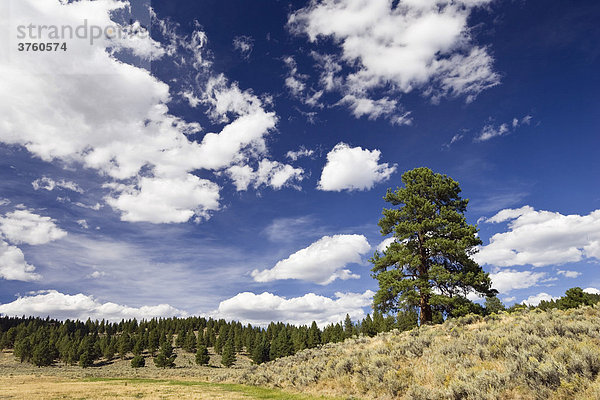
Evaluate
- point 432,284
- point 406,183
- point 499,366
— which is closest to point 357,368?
point 499,366

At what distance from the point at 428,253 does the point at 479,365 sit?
14.2 metres

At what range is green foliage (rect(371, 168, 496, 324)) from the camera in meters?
23.2

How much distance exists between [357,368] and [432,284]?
11.2 m

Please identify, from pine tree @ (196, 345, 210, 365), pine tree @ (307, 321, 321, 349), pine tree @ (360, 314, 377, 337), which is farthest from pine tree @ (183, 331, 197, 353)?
pine tree @ (360, 314, 377, 337)

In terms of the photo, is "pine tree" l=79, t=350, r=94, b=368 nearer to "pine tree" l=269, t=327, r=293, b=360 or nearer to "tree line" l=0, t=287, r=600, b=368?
"tree line" l=0, t=287, r=600, b=368

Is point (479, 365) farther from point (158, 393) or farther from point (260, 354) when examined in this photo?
point (260, 354)

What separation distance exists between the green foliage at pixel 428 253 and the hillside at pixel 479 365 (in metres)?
3.42

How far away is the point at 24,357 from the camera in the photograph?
10688 centimetres

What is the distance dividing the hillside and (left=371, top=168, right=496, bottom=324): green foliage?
3.42 metres

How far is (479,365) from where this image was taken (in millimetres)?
11500

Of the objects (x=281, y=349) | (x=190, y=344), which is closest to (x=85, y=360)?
(x=190, y=344)

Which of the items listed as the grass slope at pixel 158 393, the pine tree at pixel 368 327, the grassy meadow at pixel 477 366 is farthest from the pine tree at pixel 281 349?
the grassy meadow at pixel 477 366

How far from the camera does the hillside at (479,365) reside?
8.80 meters

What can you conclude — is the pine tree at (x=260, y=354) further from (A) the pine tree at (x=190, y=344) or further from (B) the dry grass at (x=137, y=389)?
(B) the dry grass at (x=137, y=389)
